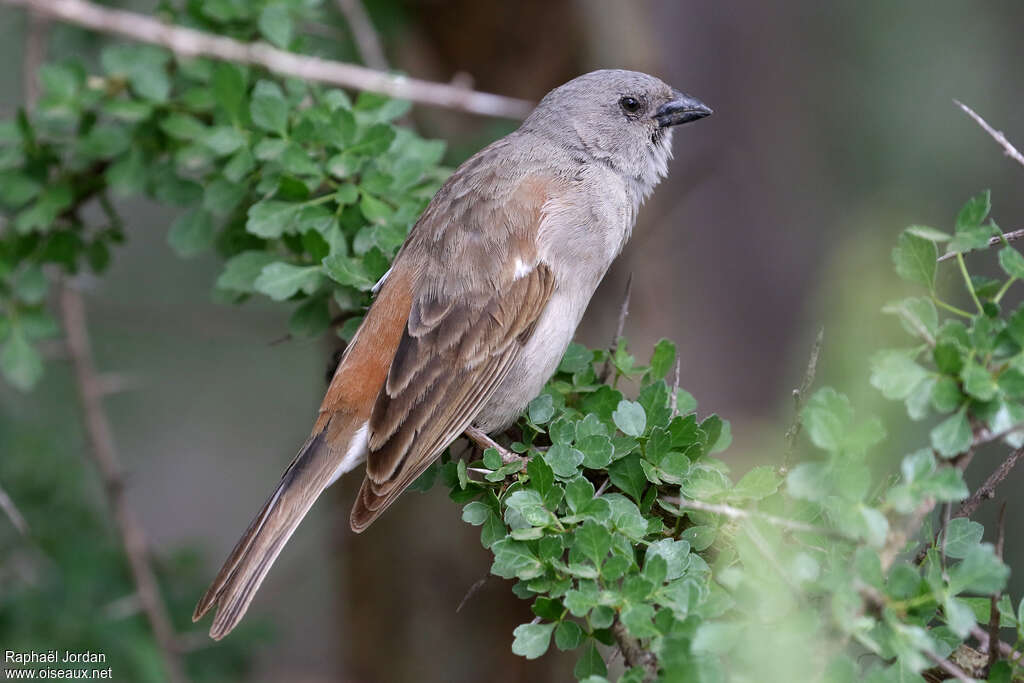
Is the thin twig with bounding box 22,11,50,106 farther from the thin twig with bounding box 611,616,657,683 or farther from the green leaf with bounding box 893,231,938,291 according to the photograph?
the green leaf with bounding box 893,231,938,291

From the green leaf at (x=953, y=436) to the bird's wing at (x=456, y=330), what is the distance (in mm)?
1711

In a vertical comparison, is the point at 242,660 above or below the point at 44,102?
below

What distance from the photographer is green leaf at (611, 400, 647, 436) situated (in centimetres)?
245

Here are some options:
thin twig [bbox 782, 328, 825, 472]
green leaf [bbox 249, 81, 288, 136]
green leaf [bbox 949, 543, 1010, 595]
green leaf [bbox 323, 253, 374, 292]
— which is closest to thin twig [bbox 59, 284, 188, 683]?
green leaf [bbox 249, 81, 288, 136]

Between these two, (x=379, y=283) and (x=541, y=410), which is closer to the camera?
(x=541, y=410)

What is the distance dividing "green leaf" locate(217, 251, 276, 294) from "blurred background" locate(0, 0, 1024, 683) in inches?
67.5

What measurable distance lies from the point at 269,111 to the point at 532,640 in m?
2.13

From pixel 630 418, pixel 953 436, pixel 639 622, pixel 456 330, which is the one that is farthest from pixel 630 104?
pixel 639 622

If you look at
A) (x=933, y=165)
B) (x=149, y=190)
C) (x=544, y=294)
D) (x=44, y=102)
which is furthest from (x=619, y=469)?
(x=933, y=165)

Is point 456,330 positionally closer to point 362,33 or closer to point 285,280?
point 285,280

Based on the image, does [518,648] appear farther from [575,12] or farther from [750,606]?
[575,12]

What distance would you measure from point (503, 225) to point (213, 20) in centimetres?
154

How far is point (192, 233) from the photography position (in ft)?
12.1

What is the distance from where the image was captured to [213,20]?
4.07 metres
